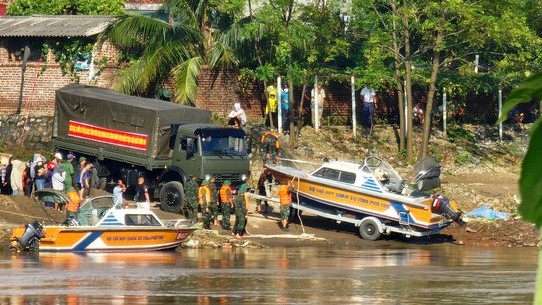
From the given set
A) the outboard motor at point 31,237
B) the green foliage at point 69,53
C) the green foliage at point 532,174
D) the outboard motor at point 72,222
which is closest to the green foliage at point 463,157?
the green foliage at point 69,53

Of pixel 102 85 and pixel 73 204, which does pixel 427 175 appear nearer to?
pixel 73 204

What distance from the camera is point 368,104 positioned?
131 ft

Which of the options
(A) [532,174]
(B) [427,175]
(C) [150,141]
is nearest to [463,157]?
(B) [427,175]

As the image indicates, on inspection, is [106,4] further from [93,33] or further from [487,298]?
[487,298]

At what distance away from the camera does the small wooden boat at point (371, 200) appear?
3106 cm

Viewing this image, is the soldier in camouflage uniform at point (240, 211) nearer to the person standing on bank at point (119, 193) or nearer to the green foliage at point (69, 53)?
the person standing on bank at point (119, 193)

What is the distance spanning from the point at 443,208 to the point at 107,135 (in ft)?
32.3

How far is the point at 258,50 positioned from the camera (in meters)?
39.0

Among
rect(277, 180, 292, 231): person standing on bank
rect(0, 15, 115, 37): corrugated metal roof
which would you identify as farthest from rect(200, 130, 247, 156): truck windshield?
rect(0, 15, 115, 37): corrugated metal roof

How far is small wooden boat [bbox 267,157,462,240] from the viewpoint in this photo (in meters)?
31.1

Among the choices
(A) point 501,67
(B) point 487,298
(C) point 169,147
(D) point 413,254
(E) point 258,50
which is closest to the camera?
(B) point 487,298

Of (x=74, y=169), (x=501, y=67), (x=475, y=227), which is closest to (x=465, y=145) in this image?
(x=501, y=67)

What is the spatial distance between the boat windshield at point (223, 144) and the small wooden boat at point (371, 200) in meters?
1.57

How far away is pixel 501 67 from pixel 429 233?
7469 mm
